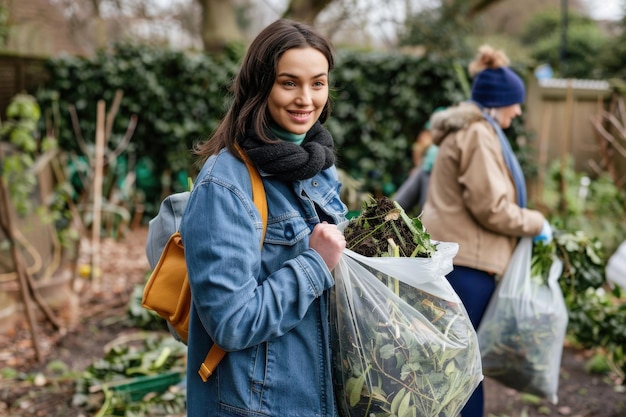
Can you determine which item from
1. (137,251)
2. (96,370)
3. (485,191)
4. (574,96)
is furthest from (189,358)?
(574,96)

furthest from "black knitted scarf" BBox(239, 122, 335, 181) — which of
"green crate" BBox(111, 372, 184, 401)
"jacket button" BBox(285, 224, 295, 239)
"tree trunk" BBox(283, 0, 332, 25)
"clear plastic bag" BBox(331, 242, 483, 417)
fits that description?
"tree trunk" BBox(283, 0, 332, 25)

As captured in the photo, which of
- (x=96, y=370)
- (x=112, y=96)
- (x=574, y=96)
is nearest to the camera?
(x=96, y=370)

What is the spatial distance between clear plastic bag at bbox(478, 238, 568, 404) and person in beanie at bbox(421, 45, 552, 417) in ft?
0.19

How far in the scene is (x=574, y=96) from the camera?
26.4ft

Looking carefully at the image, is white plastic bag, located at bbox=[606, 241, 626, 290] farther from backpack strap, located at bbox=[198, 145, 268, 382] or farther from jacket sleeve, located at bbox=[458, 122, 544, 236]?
backpack strap, located at bbox=[198, 145, 268, 382]

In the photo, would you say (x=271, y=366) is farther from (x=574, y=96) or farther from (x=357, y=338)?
(x=574, y=96)

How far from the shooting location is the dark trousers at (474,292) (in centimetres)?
279

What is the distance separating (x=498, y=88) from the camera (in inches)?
112

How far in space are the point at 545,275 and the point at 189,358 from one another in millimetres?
1798

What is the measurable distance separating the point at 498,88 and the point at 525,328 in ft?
3.37

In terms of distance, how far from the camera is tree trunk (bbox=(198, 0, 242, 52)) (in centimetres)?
852

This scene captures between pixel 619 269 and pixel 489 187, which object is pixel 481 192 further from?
pixel 619 269

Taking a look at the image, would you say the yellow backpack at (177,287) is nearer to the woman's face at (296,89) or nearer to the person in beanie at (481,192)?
the woman's face at (296,89)

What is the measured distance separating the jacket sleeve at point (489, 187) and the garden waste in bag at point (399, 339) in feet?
3.62
